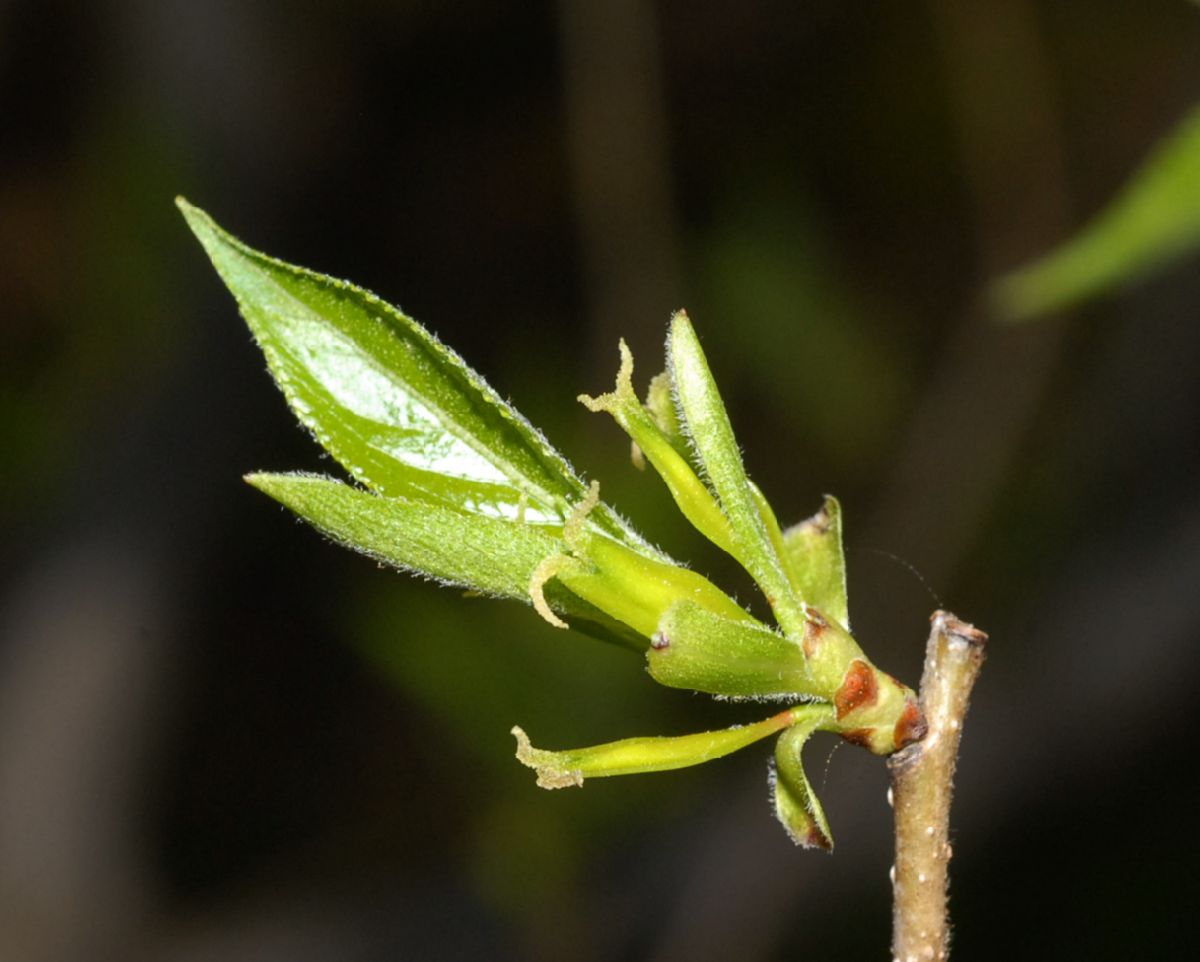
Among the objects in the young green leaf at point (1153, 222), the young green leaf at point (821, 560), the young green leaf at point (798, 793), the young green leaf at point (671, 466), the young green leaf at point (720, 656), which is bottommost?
the young green leaf at point (798, 793)

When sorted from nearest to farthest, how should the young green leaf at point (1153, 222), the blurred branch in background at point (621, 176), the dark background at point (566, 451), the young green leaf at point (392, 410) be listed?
the young green leaf at point (392, 410), the young green leaf at point (1153, 222), the dark background at point (566, 451), the blurred branch in background at point (621, 176)

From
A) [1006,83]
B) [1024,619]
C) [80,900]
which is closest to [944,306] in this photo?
[1006,83]

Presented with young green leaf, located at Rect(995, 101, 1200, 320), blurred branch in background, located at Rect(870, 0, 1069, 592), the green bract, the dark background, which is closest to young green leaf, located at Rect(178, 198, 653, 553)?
the green bract

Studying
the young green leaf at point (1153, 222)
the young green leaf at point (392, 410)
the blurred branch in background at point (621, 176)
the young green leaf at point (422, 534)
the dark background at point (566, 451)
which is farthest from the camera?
the blurred branch in background at point (621, 176)

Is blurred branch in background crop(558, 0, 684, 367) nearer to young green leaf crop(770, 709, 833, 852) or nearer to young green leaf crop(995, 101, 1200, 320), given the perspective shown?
young green leaf crop(995, 101, 1200, 320)

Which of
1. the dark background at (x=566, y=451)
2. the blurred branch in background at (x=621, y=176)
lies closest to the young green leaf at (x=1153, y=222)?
the dark background at (x=566, y=451)

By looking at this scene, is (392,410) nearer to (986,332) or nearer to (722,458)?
(722,458)

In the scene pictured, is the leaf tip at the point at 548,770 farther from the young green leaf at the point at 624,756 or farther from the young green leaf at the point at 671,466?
the young green leaf at the point at 671,466
